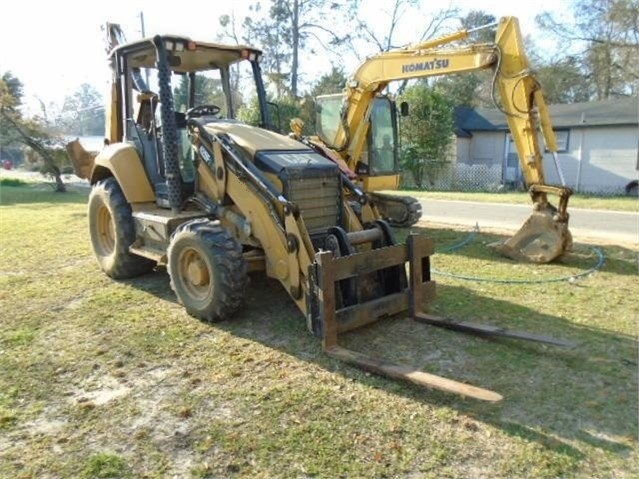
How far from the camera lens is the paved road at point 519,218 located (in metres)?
10.4

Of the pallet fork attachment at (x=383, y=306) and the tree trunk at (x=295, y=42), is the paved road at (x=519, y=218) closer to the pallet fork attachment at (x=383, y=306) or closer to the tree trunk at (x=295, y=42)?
the pallet fork attachment at (x=383, y=306)

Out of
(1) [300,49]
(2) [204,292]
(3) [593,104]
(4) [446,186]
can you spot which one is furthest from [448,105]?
(2) [204,292]

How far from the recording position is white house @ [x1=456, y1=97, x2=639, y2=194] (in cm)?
2111

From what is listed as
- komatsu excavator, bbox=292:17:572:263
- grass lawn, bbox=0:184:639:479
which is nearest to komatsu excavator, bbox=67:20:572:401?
grass lawn, bbox=0:184:639:479

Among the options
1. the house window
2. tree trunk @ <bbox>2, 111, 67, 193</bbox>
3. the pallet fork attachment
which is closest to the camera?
the pallet fork attachment

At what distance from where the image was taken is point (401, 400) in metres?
3.70

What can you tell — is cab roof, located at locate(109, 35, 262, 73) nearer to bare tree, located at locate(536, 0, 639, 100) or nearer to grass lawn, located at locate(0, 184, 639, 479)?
grass lawn, located at locate(0, 184, 639, 479)

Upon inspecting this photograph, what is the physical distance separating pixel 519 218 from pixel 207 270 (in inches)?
361

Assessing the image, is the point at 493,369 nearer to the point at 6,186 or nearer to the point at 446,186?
the point at 446,186

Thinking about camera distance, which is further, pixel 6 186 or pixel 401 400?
pixel 6 186

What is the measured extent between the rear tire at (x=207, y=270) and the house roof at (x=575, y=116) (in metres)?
18.8

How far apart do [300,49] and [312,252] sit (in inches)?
1219

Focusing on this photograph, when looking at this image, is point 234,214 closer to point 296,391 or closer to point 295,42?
point 296,391

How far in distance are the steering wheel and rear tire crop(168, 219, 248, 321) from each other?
4.62 ft
